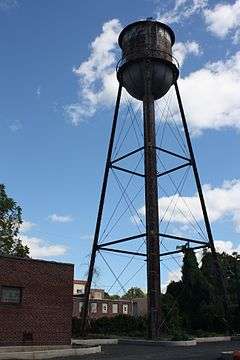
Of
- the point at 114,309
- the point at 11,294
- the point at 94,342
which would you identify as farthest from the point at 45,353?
the point at 114,309

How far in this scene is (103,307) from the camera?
77.3m

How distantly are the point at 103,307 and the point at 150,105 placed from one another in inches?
1841

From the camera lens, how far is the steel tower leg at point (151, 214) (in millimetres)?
33062

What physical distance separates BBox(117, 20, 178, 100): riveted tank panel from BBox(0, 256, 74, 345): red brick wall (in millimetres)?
15782

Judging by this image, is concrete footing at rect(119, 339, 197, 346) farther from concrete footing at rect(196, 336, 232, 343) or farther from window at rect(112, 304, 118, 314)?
window at rect(112, 304, 118, 314)

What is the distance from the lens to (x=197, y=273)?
49.5 metres

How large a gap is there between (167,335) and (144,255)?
6.13 meters

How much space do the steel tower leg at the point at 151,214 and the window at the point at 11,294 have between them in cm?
1049

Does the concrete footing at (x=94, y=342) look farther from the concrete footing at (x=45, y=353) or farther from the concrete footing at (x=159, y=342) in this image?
the concrete footing at (x=45, y=353)

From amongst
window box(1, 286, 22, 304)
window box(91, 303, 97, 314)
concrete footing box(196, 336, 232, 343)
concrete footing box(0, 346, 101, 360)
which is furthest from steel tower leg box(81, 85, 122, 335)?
window box(91, 303, 97, 314)

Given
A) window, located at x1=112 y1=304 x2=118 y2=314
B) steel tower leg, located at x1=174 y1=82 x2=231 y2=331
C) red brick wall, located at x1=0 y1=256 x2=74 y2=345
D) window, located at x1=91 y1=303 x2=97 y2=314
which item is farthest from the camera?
window, located at x1=112 y1=304 x2=118 y2=314

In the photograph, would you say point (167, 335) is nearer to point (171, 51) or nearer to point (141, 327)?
point (141, 327)

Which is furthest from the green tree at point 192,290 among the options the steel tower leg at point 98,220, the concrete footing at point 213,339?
the steel tower leg at point 98,220

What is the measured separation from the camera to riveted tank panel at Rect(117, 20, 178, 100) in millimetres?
37125
